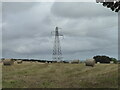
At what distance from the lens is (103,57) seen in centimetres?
9744

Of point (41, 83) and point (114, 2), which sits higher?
point (114, 2)

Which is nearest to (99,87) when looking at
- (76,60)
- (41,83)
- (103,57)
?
(41,83)

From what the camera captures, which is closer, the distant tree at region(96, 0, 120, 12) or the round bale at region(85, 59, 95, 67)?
the distant tree at region(96, 0, 120, 12)

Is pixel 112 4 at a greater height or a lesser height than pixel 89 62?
greater

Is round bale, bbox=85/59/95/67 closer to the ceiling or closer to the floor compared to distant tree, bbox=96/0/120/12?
closer to the floor

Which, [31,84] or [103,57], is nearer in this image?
[31,84]

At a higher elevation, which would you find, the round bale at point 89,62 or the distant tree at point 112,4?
the distant tree at point 112,4

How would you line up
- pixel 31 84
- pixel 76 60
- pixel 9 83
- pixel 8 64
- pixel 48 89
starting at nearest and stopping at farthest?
pixel 48 89
pixel 31 84
pixel 9 83
pixel 8 64
pixel 76 60

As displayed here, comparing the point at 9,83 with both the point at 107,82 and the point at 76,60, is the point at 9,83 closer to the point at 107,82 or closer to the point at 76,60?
the point at 107,82

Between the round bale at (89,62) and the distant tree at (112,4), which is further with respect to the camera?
the round bale at (89,62)

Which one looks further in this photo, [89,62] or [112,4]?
[89,62]

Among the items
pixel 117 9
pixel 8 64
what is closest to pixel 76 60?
pixel 8 64

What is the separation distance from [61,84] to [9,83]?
510 cm

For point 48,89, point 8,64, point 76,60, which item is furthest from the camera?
point 76,60
